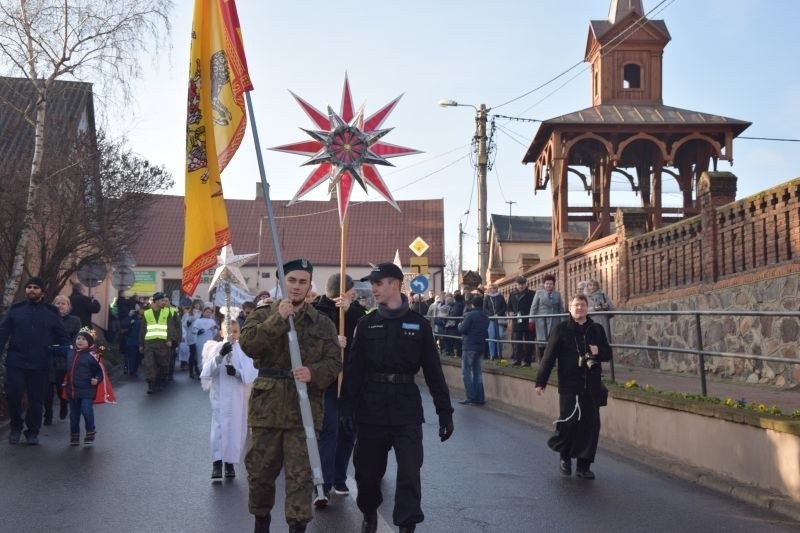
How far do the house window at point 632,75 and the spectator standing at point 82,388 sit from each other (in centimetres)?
2376

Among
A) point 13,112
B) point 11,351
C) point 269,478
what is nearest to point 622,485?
point 269,478

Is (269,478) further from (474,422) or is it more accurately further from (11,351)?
(474,422)

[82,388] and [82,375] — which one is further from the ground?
[82,375]

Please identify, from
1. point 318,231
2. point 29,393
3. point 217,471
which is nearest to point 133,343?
point 29,393

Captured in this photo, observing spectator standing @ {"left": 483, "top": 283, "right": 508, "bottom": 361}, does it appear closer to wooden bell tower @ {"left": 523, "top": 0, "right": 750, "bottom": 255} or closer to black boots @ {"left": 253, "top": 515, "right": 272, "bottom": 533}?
wooden bell tower @ {"left": 523, "top": 0, "right": 750, "bottom": 255}

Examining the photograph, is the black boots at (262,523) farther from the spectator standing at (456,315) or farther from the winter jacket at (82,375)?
the spectator standing at (456,315)

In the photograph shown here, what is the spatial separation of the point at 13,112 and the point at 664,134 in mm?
17469

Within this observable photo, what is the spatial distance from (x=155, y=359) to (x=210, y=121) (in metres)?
12.7

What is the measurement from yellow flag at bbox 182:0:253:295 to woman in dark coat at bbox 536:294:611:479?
3992 mm

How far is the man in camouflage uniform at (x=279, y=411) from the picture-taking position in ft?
19.5

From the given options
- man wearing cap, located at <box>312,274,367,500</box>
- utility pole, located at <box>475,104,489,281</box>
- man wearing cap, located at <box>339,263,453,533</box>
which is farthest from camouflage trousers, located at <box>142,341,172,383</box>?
man wearing cap, located at <box>339,263,453,533</box>

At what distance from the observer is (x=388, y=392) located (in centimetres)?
641

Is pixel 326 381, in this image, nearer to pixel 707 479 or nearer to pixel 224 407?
pixel 224 407

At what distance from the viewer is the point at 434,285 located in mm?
63125
